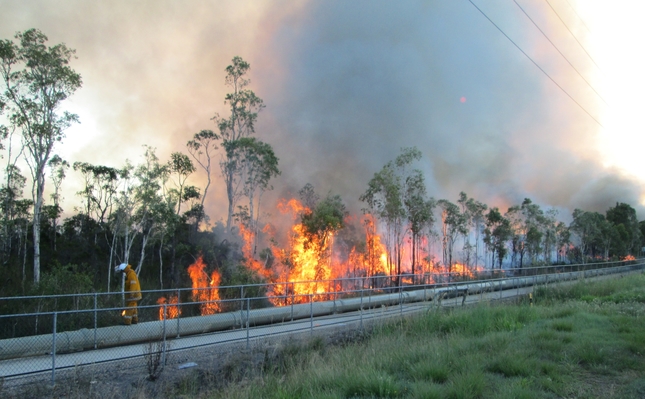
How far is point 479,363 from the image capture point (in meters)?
8.07

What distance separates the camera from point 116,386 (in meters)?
8.70

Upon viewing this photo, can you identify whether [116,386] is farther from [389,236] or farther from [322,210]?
[389,236]

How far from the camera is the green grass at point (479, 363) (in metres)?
6.83

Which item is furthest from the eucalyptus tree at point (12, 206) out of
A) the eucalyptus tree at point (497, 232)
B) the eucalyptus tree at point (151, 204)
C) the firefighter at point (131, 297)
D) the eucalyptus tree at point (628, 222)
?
the eucalyptus tree at point (628, 222)

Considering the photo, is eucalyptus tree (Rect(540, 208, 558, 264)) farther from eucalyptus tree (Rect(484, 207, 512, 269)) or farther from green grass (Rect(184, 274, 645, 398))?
green grass (Rect(184, 274, 645, 398))

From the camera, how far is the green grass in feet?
22.4

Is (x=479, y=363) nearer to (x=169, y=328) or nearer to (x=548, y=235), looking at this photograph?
(x=169, y=328)

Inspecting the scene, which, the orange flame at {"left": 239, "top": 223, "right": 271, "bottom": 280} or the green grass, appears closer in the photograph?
the green grass

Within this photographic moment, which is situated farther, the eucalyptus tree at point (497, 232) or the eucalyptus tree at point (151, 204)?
the eucalyptus tree at point (497, 232)

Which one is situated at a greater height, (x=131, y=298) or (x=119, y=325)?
(x=131, y=298)

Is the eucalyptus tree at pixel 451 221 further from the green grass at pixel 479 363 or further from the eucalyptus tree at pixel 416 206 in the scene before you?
the green grass at pixel 479 363

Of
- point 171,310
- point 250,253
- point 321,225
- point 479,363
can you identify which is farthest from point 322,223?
point 479,363

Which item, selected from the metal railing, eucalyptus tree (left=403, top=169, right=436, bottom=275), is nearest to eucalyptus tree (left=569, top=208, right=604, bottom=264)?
eucalyptus tree (left=403, top=169, right=436, bottom=275)

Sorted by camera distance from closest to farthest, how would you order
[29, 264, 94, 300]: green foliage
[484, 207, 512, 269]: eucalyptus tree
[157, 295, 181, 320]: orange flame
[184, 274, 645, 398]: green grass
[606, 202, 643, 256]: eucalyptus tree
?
[184, 274, 645, 398]: green grass, [157, 295, 181, 320]: orange flame, [29, 264, 94, 300]: green foliage, [484, 207, 512, 269]: eucalyptus tree, [606, 202, 643, 256]: eucalyptus tree
